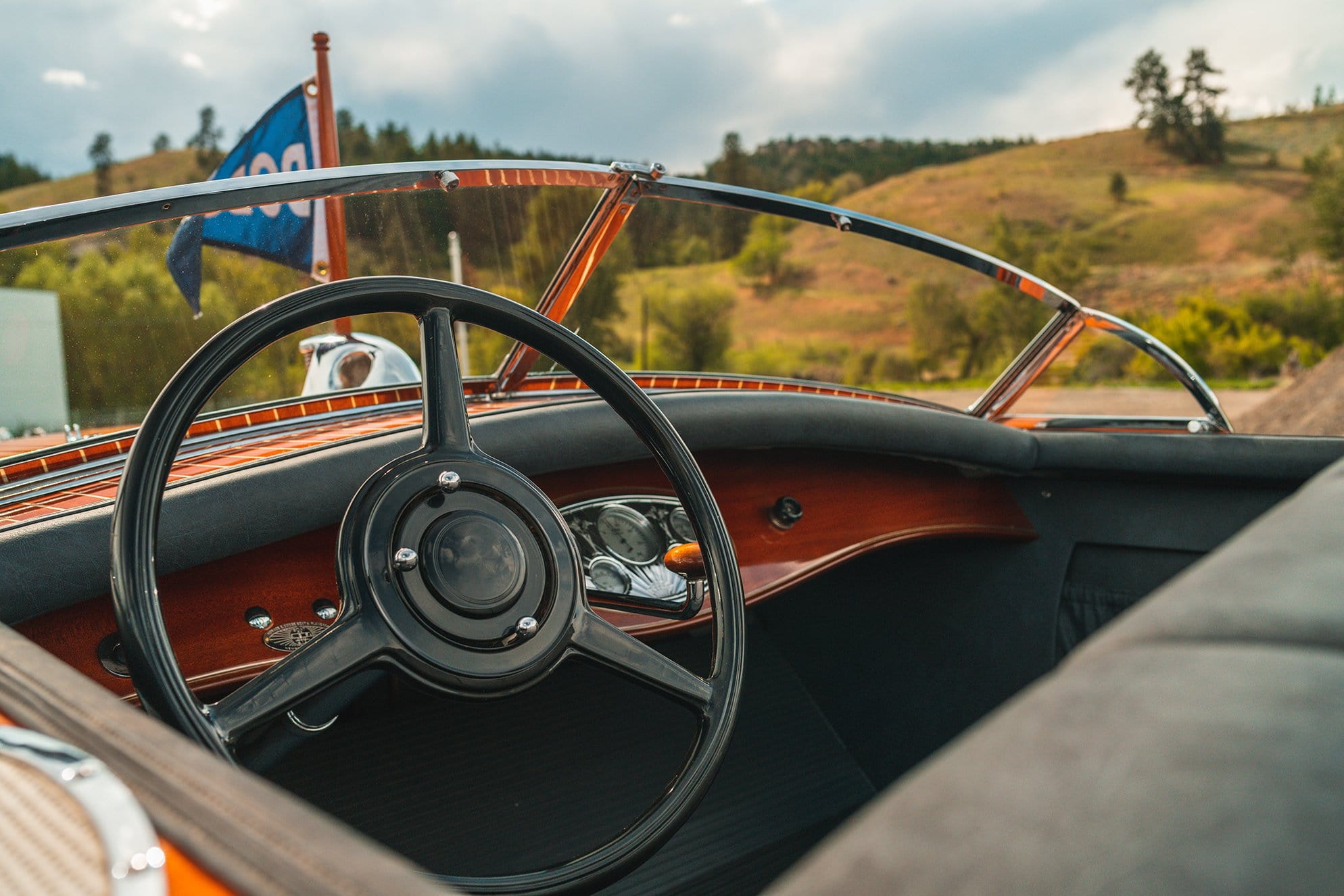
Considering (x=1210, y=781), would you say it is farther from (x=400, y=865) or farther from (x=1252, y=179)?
(x=1252, y=179)

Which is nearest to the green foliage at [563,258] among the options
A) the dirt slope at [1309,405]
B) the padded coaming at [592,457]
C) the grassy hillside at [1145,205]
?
the padded coaming at [592,457]

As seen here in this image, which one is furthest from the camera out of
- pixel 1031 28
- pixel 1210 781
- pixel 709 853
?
pixel 1031 28

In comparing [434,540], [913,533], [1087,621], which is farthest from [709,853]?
[434,540]

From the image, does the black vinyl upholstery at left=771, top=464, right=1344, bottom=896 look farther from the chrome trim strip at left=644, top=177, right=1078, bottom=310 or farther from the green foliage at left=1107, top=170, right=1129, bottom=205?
the green foliage at left=1107, top=170, right=1129, bottom=205

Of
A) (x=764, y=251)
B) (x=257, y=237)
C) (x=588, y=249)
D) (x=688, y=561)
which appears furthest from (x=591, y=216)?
(x=764, y=251)

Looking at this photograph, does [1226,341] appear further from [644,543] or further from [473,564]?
[473,564]

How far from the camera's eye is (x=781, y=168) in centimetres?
3516

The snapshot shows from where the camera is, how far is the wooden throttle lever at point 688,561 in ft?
4.15

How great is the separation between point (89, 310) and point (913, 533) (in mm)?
→ 1495

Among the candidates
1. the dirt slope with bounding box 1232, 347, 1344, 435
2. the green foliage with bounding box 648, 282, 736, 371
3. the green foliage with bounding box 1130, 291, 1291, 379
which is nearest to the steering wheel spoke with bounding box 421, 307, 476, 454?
the green foliage with bounding box 648, 282, 736, 371

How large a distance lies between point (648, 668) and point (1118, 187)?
40.1 metres

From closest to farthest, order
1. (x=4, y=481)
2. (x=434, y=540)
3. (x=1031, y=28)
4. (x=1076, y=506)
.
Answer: (x=434, y=540), (x=4, y=481), (x=1076, y=506), (x=1031, y=28)

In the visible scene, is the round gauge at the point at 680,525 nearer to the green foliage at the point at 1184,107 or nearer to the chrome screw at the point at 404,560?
the chrome screw at the point at 404,560

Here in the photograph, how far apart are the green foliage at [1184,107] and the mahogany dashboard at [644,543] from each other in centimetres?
4011
